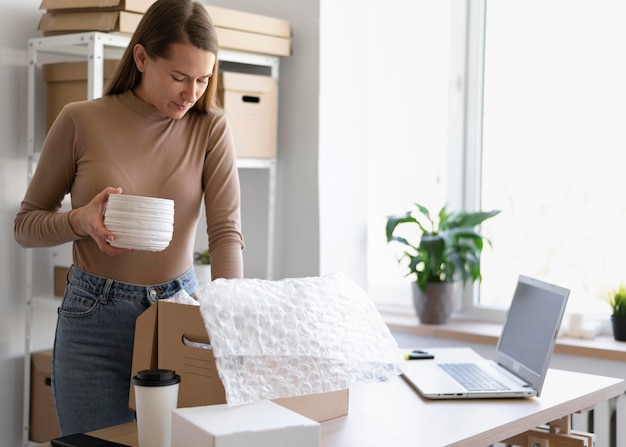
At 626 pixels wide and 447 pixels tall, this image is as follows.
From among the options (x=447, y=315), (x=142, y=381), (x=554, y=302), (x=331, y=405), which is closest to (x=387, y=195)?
(x=447, y=315)

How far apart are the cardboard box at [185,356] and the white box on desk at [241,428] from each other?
0.13 meters

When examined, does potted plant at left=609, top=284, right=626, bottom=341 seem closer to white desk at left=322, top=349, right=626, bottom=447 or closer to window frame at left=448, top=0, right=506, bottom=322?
window frame at left=448, top=0, right=506, bottom=322

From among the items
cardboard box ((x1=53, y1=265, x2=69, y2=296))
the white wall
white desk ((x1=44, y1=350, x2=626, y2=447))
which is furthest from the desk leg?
the white wall

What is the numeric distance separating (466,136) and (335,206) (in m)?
0.59

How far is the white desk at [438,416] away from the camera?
58.1 inches

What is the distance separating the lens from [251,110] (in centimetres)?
293

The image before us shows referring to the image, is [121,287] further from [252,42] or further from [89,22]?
[252,42]

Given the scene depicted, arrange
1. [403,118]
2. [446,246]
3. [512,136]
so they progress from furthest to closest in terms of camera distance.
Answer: [403,118]
[512,136]
[446,246]

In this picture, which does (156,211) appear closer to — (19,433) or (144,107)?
(144,107)

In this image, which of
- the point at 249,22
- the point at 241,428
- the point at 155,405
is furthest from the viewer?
the point at 249,22

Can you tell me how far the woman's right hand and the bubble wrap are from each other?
0.25 m

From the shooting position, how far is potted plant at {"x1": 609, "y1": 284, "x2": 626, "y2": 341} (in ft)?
9.06

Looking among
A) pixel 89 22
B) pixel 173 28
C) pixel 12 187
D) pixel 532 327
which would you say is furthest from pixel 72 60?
pixel 532 327

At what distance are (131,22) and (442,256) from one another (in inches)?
51.2
